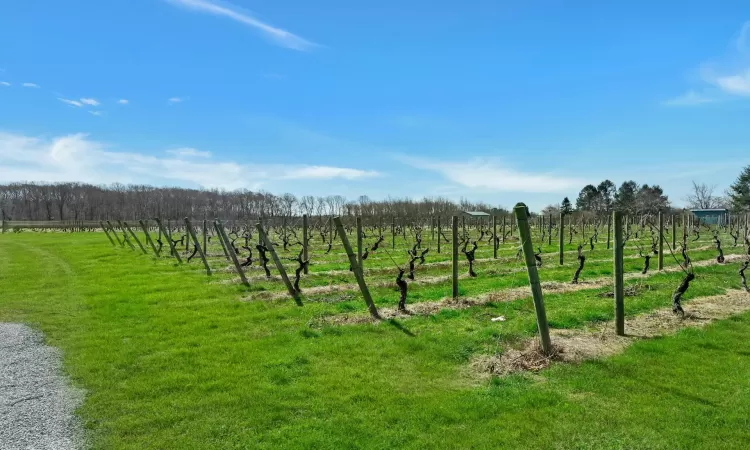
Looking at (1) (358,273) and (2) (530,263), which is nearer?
(2) (530,263)

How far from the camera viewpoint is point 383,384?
5367 mm

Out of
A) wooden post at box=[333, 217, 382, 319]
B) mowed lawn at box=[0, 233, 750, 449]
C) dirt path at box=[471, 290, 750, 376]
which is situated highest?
wooden post at box=[333, 217, 382, 319]

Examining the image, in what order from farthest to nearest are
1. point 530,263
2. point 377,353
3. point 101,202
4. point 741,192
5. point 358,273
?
point 101,202, point 741,192, point 358,273, point 377,353, point 530,263

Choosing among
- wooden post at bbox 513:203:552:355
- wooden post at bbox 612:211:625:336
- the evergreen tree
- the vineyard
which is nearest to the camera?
the vineyard

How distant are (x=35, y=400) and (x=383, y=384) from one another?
3757mm

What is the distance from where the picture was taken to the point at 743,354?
20.1 feet

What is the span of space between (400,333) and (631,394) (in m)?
3.48

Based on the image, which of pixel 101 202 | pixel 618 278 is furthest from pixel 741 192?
pixel 101 202

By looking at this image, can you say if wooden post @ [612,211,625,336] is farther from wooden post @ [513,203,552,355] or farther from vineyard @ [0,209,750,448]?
wooden post @ [513,203,552,355]

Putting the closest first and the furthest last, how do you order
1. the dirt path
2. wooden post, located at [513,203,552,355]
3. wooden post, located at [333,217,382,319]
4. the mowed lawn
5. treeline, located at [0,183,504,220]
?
the mowed lawn
wooden post, located at [513,203,552,355]
the dirt path
wooden post, located at [333,217,382,319]
treeline, located at [0,183,504,220]

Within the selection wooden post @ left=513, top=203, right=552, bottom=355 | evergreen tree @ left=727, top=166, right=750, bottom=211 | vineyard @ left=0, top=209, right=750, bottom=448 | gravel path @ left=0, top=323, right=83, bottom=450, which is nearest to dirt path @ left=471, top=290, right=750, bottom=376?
vineyard @ left=0, top=209, right=750, bottom=448

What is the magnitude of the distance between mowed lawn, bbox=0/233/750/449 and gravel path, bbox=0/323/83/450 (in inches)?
7.2

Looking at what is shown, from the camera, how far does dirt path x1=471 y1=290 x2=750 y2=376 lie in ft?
19.2

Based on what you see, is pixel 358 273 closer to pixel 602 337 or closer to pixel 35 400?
pixel 602 337
